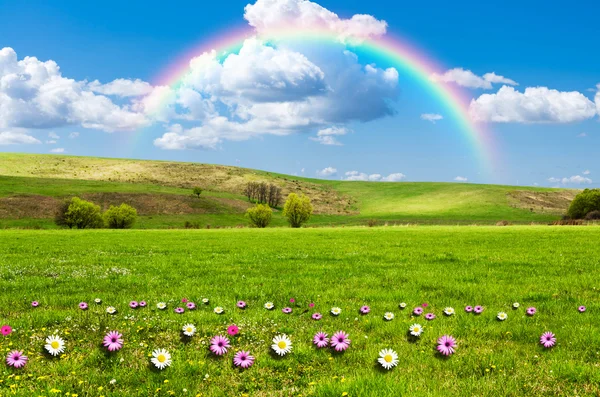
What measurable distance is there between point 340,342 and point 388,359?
98cm

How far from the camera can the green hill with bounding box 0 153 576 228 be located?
11575 cm

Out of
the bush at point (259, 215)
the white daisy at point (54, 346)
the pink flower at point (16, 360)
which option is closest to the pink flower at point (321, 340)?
the white daisy at point (54, 346)

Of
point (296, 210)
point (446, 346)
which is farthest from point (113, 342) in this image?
point (296, 210)

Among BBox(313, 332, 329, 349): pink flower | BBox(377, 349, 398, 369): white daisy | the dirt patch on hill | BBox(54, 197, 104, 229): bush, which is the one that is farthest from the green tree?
the dirt patch on hill

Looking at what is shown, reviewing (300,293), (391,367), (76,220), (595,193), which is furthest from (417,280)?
(595,193)

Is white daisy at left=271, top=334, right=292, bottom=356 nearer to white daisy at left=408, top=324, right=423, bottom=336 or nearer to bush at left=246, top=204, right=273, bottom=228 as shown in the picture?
white daisy at left=408, top=324, right=423, bottom=336

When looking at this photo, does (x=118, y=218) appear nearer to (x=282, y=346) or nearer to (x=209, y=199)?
(x=209, y=199)

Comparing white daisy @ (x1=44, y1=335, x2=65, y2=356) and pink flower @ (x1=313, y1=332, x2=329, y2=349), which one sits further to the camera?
pink flower @ (x1=313, y1=332, x2=329, y2=349)

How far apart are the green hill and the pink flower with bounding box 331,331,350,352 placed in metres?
85.0

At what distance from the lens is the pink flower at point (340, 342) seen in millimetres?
7176

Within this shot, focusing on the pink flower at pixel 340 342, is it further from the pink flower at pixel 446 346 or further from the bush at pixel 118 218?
the bush at pixel 118 218

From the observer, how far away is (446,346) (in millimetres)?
7281

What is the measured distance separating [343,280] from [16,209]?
116 meters

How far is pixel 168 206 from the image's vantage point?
419 ft
